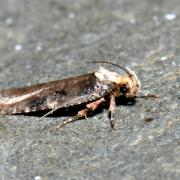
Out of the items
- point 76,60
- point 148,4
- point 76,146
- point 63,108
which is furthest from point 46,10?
point 76,146

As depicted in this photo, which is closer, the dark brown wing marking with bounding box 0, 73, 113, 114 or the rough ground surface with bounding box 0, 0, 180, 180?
the rough ground surface with bounding box 0, 0, 180, 180

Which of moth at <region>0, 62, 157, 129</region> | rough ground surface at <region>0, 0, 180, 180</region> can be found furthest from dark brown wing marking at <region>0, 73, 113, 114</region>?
rough ground surface at <region>0, 0, 180, 180</region>

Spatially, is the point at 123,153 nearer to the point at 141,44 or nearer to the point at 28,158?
the point at 28,158

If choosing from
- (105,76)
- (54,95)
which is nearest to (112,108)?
(105,76)

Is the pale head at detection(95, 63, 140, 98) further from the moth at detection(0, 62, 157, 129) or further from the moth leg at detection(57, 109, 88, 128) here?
the moth leg at detection(57, 109, 88, 128)

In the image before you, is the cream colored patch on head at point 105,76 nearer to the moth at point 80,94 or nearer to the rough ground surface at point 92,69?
the moth at point 80,94

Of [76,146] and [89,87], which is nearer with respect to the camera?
[76,146]
